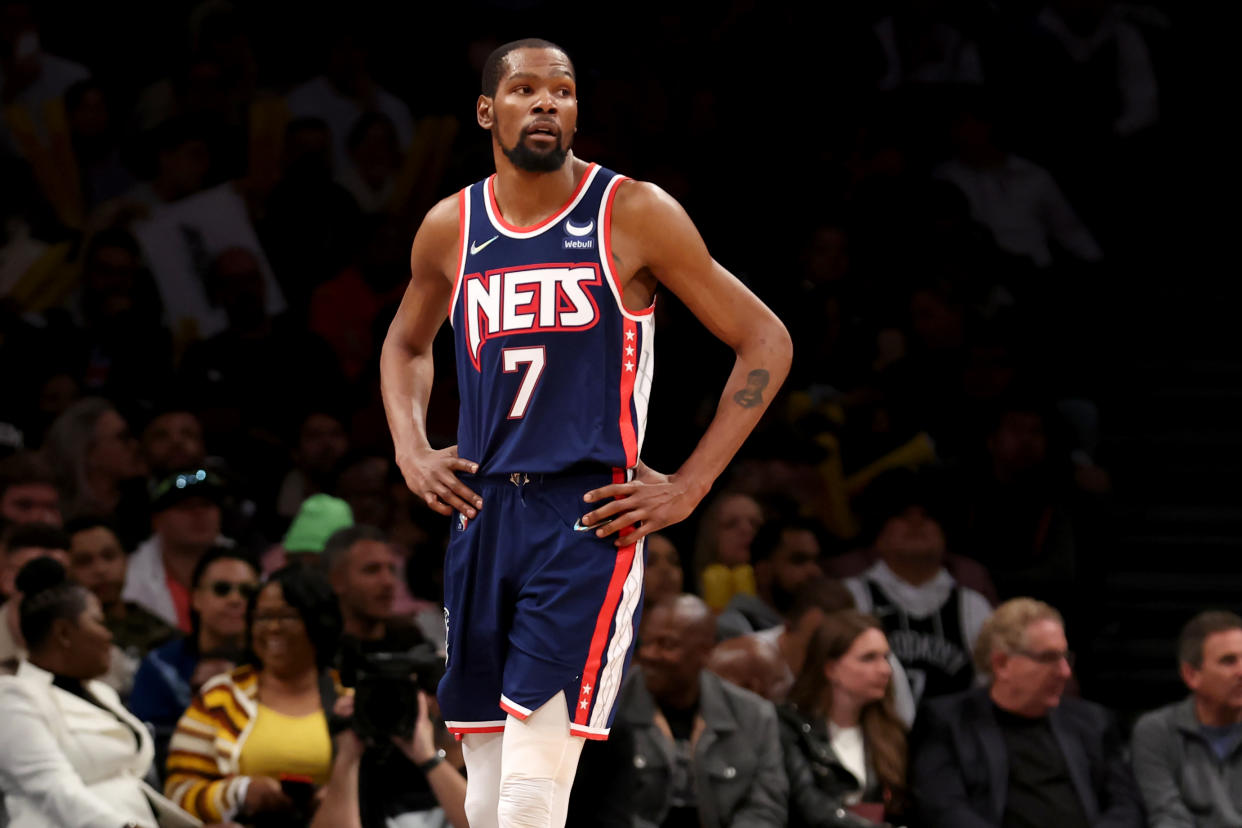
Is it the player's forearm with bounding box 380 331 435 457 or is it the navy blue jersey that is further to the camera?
the player's forearm with bounding box 380 331 435 457

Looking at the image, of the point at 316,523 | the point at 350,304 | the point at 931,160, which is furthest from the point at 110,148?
the point at 931,160

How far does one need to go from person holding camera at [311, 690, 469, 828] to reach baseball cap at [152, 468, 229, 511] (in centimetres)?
189

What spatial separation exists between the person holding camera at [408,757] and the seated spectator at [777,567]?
2.03 m

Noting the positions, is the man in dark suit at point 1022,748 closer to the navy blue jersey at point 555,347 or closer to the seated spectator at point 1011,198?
the navy blue jersey at point 555,347

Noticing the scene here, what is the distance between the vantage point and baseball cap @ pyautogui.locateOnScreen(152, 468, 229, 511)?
7.00 metres

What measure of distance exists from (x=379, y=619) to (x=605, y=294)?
9.81ft

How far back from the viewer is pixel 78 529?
256 inches

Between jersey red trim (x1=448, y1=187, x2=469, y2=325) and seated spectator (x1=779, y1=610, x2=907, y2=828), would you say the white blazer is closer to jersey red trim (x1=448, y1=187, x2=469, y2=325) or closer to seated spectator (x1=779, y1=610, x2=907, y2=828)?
seated spectator (x1=779, y1=610, x2=907, y2=828)

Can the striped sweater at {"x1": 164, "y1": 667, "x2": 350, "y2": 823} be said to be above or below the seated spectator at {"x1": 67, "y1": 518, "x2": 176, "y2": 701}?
below

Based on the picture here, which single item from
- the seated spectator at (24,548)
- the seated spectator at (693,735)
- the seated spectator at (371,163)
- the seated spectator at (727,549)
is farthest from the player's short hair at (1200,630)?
the seated spectator at (371,163)

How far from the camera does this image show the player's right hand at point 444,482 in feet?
11.6

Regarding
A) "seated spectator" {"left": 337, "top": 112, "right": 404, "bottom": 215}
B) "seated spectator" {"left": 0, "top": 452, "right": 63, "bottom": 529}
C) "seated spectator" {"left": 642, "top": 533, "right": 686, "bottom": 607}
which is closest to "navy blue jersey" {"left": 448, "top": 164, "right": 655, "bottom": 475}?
"seated spectator" {"left": 642, "top": 533, "right": 686, "bottom": 607}

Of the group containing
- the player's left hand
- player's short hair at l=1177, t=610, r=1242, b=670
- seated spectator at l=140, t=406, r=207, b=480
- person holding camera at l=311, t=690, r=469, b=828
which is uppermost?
seated spectator at l=140, t=406, r=207, b=480

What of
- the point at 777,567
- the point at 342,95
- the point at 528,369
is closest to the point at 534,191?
the point at 528,369
